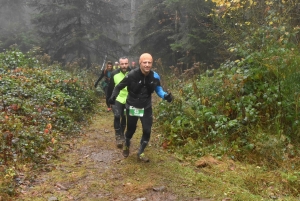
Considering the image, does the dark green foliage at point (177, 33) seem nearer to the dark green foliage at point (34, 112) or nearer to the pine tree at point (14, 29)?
the dark green foliage at point (34, 112)

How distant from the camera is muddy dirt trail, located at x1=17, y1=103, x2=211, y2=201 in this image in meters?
4.31

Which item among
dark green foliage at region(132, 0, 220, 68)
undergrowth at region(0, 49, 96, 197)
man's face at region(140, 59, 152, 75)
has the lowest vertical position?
undergrowth at region(0, 49, 96, 197)

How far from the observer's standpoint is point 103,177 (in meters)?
5.06

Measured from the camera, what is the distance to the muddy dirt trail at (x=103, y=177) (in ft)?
14.1

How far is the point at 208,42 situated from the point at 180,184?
1071cm

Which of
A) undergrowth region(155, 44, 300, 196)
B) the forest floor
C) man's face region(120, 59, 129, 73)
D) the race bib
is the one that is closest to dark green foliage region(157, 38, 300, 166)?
undergrowth region(155, 44, 300, 196)

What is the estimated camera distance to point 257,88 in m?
6.87

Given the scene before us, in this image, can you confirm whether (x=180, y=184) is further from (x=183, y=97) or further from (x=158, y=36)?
→ (x=158, y=36)

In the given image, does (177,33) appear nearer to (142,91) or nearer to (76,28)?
(76,28)

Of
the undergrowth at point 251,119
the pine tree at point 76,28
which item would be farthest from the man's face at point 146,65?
the pine tree at point 76,28

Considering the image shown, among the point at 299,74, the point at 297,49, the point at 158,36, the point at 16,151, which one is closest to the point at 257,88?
the point at 299,74

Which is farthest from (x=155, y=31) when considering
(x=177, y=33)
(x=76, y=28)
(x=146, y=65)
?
(x=146, y=65)

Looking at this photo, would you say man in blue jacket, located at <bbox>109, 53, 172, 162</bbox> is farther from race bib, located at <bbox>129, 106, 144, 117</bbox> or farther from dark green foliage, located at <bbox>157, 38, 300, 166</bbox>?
dark green foliage, located at <bbox>157, 38, 300, 166</bbox>

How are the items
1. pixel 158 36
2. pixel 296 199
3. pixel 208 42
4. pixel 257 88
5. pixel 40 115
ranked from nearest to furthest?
pixel 296 199
pixel 257 88
pixel 40 115
pixel 208 42
pixel 158 36
